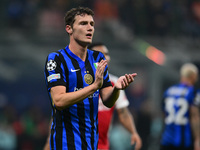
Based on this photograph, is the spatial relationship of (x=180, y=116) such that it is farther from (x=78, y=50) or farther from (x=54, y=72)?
(x=54, y=72)

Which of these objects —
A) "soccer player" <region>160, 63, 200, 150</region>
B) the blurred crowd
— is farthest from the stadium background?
"soccer player" <region>160, 63, 200, 150</region>

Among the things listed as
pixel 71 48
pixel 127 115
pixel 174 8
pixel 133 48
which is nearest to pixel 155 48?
pixel 133 48

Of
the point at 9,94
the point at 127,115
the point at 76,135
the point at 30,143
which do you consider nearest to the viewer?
the point at 76,135

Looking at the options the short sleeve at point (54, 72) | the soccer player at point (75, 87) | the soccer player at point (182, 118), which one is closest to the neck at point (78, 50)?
the soccer player at point (75, 87)

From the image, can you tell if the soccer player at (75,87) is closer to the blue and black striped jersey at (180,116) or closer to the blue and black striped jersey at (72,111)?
the blue and black striped jersey at (72,111)

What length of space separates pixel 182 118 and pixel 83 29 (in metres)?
4.44

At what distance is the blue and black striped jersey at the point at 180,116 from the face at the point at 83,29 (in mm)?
4248

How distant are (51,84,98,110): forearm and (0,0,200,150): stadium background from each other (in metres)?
8.64

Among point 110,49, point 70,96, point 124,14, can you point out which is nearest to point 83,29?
point 70,96

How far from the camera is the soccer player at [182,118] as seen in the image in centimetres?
829

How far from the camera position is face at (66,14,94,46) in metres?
4.39

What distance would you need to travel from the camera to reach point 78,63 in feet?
14.6

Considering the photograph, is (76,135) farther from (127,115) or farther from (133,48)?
(133,48)

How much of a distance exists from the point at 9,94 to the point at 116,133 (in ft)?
16.9
